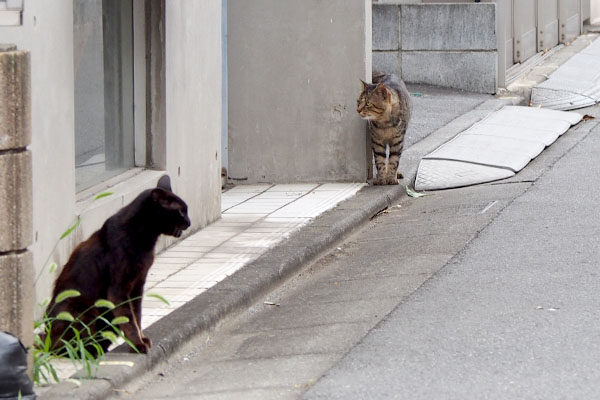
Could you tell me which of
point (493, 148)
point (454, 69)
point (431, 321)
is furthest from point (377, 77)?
point (431, 321)

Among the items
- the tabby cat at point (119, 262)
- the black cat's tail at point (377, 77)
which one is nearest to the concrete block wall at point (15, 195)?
the tabby cat at point (119, 262)

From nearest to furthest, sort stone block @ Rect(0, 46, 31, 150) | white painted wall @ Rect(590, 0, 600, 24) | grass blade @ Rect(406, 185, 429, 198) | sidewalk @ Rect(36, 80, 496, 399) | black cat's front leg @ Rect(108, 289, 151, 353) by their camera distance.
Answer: stone block @ Rect(0, 46, 31, 150)
black cat's front leg @ Rect(108, 289, 151, 353)
sidewalk @ Rect(36, 80, 496, 399)
grass blade @ Rect(406, 185, 429, 198)
white painted wall @ Rect(590, 0, 600, 24)

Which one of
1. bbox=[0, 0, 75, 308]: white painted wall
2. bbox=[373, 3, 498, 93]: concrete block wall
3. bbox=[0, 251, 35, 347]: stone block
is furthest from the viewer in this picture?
bbox=[373, 3, 498, 93]: concrete block wall

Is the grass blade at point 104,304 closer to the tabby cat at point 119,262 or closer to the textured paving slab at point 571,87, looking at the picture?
the tabby cat at point 119,262

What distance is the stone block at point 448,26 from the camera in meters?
14.4

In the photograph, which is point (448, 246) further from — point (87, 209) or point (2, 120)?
point (2, 120)

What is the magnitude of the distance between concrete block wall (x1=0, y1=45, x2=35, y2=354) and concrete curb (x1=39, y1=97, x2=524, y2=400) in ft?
1.33

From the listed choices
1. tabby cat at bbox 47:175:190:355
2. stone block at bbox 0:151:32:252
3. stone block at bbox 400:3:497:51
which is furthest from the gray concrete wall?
stone block at bbox 0:151:32:252

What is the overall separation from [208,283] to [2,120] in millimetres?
2544

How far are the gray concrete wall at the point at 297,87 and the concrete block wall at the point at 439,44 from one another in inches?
177

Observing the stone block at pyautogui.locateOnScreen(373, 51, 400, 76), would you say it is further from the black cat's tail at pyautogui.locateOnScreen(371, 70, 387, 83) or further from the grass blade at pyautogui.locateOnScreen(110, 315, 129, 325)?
the grass blade at pyautogui.locateOnScreen(110, 315, 129, 325)

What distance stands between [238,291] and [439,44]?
8911 mm

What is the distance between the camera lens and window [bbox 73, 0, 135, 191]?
689 centimetres

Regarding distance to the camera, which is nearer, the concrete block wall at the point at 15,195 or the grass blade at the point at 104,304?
the concrete block wall at the point at 15,195
